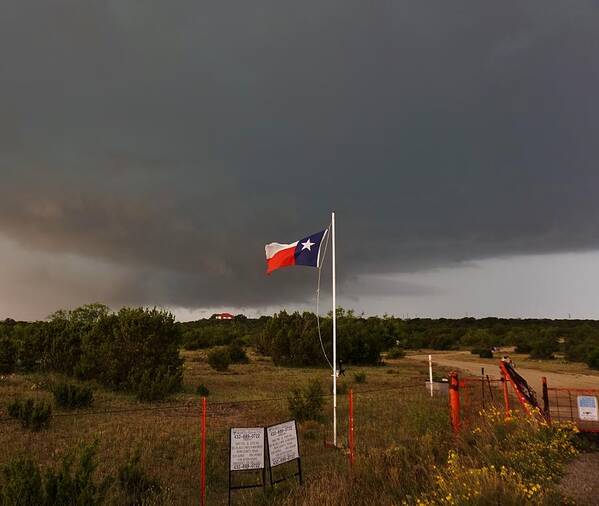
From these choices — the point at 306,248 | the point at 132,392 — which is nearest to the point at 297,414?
the point at 306,248

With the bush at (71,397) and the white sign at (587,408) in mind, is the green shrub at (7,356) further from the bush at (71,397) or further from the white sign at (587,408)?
the white sign at (587,408)

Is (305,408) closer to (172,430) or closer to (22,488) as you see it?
(172,430)

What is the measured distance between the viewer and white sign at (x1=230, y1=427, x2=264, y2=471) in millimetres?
8219

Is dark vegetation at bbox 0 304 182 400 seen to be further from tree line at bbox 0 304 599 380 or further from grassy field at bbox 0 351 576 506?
grassy field at bbox 0 351 576 506

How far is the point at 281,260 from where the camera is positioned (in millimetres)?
14609

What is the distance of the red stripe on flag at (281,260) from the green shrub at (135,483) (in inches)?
273

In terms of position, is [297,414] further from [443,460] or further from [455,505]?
[455,505]

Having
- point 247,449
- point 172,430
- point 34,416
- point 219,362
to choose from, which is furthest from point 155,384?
point 219,362

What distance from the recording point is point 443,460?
9.59m

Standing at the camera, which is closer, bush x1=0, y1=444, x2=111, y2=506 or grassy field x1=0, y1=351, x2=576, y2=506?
bush x1=0, y1=444, x2=111, y2=506

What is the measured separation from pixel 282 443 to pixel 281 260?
6.60 metres

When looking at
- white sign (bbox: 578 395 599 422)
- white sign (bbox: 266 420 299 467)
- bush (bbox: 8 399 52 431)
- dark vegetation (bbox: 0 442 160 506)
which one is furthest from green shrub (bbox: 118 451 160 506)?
white sign (bbox: 578 395 599 422)

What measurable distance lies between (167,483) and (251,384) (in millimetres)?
15891

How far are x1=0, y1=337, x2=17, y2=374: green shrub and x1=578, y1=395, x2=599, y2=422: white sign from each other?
28054mm
